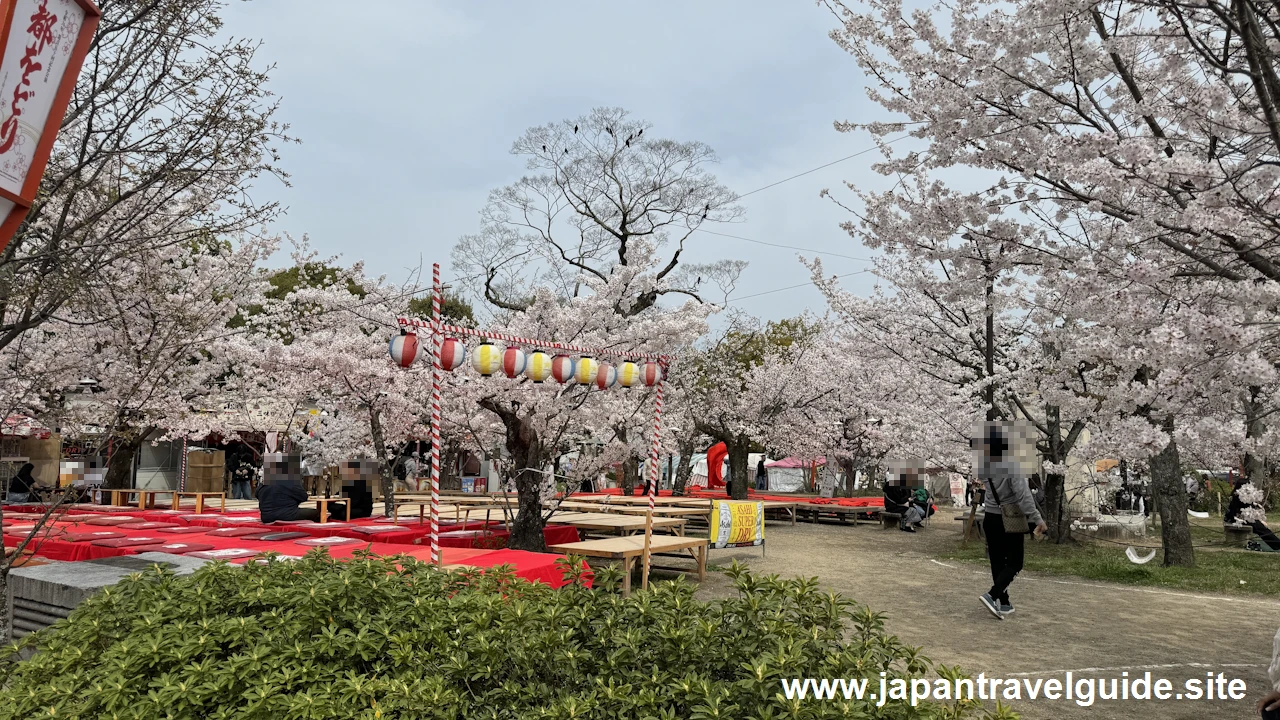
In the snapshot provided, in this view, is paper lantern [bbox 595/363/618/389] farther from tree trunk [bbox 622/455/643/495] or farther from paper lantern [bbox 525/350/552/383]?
tree trunk [bbox 622/455/643/495]

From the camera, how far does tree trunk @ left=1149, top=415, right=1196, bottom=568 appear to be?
991 centimetres

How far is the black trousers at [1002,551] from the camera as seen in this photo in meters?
6.62

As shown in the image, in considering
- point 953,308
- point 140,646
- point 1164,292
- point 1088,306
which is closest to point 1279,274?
point 1164,292

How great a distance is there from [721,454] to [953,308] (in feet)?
54.2

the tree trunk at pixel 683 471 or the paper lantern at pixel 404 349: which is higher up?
the paper lantern at pixel 404 349

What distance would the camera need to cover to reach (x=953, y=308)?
12.3 m

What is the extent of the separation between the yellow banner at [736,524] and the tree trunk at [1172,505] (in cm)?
505

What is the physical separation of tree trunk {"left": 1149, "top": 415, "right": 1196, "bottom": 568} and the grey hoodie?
183 inches

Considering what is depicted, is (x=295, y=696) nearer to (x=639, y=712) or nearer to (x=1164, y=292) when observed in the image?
(x=639, y=712)

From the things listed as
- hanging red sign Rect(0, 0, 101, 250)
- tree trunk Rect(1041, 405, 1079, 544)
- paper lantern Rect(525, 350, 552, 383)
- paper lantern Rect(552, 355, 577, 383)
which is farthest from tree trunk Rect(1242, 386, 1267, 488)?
hanging red sign Rect(0, 0, 101, 250)

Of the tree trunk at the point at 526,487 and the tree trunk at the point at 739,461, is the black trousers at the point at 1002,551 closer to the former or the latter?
the tree trunk at the point at 526,487

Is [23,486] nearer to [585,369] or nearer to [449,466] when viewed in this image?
[585,369]

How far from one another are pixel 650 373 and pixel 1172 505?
22.7ft

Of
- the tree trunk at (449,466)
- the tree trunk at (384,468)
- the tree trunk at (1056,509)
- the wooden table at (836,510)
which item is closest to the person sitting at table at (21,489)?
the tree trunk at (384,468)
